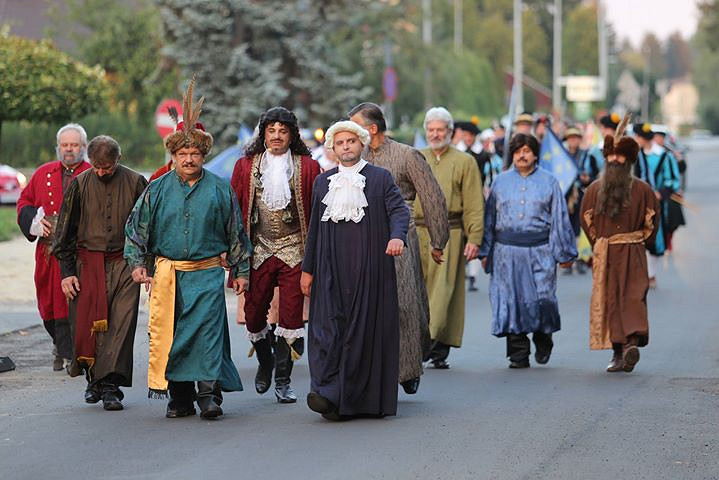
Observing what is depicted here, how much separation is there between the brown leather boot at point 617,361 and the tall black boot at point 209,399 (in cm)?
355

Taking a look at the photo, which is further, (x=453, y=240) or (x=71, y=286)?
(x=453, y=240)

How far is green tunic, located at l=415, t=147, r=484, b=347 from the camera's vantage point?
12.3 metres

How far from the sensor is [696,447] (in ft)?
28.8

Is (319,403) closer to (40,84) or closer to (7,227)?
(40,84)

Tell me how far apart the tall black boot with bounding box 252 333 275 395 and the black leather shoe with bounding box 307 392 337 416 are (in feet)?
4.16

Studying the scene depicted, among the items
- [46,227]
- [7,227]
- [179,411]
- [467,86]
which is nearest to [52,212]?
[46,227]

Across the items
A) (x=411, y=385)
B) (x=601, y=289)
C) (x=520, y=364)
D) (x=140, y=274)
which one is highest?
(x=140, y=274)

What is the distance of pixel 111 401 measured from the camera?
1012 cm

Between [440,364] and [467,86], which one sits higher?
[467,86]

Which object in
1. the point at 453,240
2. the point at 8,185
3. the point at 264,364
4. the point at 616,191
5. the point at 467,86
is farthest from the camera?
the point at 467,86

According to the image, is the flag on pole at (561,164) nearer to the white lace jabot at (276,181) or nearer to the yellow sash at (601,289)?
the yellow sash at (601,289)

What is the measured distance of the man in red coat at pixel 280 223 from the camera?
10.4 metres

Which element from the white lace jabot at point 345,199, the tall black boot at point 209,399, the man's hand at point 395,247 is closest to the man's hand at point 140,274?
the tall black boot at point 209,399

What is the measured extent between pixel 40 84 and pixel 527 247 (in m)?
10.8
